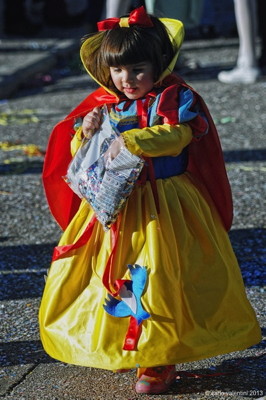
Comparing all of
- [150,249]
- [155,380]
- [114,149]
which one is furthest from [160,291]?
[114,149]

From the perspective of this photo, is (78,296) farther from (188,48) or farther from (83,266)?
(188,48)

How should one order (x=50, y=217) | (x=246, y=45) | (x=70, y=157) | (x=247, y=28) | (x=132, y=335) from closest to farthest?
(x=132, y=335) → (x=70, y=157) → (x=50, y=217) → (x=247, y=28) → (x=246, y=45)

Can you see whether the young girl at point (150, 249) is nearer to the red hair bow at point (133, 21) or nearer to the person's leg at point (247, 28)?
the red hair bow at point (133, 21)

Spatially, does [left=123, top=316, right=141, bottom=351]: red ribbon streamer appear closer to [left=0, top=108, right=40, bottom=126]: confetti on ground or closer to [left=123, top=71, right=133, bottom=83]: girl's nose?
[left=123, top=71, right=133, bottom=83]: girl's nose

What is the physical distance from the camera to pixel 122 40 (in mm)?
3084

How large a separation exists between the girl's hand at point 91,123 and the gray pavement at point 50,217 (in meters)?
0.87

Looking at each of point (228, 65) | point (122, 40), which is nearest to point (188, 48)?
point (228, 65)

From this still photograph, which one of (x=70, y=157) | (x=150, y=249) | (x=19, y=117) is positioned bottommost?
(x=19, y=117)

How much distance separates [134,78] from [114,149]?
0.88 feet

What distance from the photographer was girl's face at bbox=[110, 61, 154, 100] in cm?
310

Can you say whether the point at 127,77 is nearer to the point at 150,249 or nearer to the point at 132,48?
the point at 132,48

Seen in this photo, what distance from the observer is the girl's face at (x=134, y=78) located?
10.2 feet

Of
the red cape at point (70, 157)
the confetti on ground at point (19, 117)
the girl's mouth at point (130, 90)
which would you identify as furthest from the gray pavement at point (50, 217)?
the girl's mouth at point (130, 90)

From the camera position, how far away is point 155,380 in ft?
10.3
